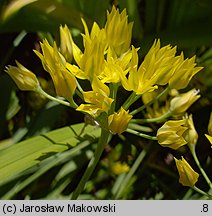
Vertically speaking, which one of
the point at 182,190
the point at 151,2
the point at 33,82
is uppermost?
the point at 33,82

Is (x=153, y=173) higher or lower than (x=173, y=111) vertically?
lower

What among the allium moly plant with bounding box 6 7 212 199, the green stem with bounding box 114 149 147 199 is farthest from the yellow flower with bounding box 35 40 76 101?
the green stem with bounding box 114 149 147 199

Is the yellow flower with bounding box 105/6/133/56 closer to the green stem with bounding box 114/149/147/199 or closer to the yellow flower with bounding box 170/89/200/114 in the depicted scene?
the yellow flower with bounding box 170/89/200/114

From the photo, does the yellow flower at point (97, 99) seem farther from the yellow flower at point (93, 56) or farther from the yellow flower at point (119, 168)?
the yellow flower at point (119, 168)

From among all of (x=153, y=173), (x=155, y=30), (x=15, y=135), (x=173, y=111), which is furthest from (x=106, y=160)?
(x=173, y=111)

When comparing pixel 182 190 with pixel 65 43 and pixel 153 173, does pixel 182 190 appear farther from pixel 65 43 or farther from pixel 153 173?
pixel 65 43

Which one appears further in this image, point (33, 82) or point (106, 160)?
point (106, 160)
